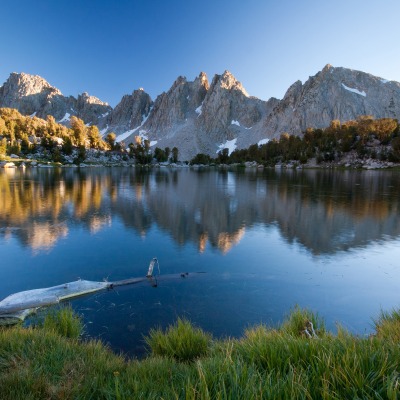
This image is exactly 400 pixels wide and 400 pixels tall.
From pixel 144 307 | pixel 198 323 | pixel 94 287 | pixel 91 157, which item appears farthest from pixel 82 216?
pixel 91 157

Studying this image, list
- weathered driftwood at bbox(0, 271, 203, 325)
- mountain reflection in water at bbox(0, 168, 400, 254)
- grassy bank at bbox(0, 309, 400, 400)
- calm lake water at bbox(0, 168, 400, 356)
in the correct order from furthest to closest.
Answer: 1. mountain reflection in water at bbox(0, 168, 400, 254)
2. calm lake water at bbox(0, 168, 400, 356)
3. weathered driftwood at bbox(0, 271, 203, 325)
4. grassy bank at bbox(0, 309, 400, 400)

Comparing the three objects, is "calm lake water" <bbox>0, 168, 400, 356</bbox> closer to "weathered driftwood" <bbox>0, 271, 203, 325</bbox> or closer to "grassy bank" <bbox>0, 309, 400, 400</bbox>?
"weathered driftwood" <bbox>0, 271, 203, 325</bbox>

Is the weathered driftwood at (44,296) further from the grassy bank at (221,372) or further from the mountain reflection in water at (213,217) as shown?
the mountain reflection in water at (213,217)

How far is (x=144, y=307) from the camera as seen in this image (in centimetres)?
1005

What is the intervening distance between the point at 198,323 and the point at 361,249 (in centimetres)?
1251

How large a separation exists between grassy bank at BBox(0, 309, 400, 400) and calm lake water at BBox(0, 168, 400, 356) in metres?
3.05

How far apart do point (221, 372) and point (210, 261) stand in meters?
11.8

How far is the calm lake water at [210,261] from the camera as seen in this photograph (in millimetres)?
9750

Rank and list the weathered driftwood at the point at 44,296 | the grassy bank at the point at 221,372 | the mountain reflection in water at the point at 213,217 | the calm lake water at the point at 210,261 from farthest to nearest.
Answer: the mountain reflection in water at the point at 213,217 < the calm lake water at the point at 210,261 < the weathered driftwood at the point at 44,296 < the grassy bank at the point at 221,372

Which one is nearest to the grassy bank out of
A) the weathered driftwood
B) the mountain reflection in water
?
the weathered driftwood

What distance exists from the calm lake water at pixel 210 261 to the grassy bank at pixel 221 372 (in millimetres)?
3049

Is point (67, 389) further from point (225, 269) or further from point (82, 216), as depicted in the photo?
point (82, 216)

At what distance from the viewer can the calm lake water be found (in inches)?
384

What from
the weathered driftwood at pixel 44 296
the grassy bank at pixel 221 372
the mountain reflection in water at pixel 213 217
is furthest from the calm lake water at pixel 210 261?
the grassy bank at pixel 221 372
